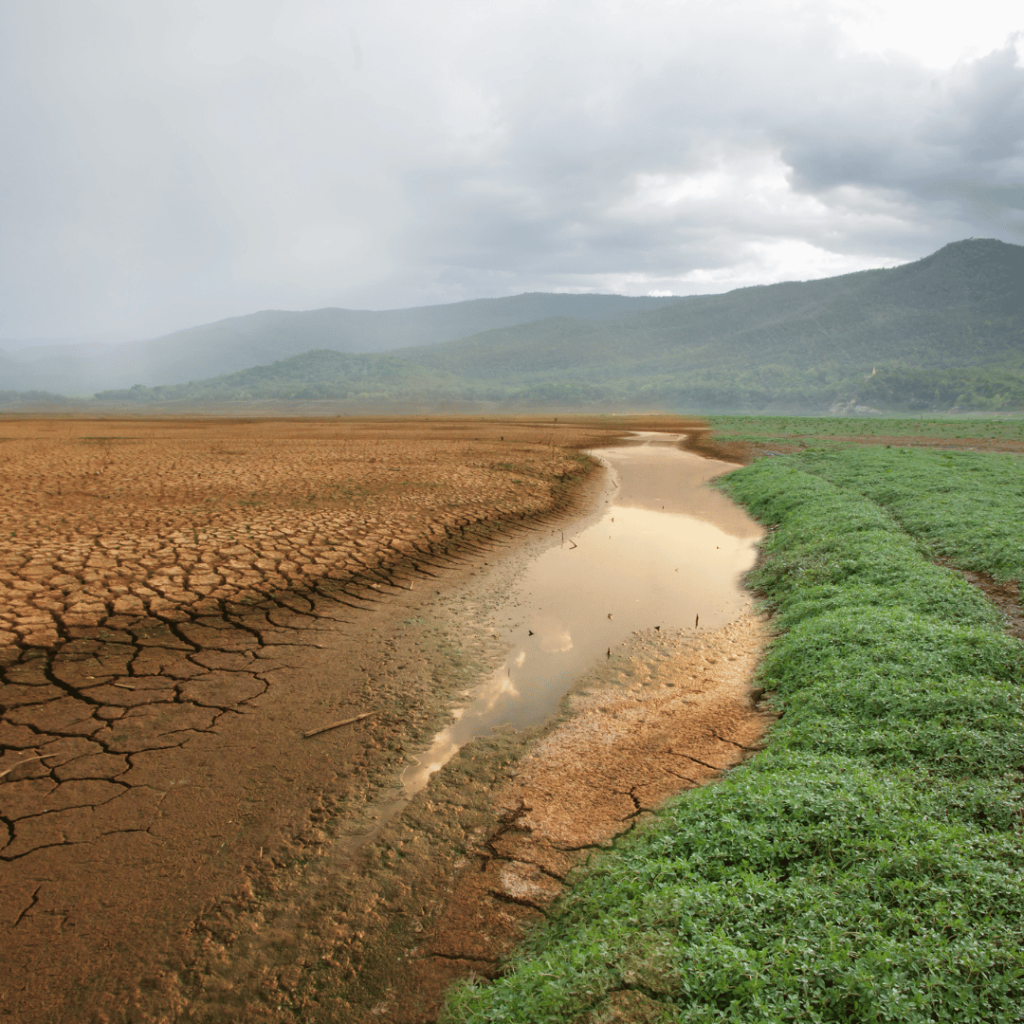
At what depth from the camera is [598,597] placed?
345 inches

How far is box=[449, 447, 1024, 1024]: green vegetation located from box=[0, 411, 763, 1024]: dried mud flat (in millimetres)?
477

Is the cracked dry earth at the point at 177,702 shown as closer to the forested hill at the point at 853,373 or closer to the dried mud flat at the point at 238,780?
the dried mud flat at the point at 238,780

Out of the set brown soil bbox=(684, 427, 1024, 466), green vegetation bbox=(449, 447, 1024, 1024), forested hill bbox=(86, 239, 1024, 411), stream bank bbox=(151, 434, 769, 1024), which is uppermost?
forested hill bbox=(86, 239, 1024, 411)

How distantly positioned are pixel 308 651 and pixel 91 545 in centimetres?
496

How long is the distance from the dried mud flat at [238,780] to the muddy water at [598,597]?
0.37m

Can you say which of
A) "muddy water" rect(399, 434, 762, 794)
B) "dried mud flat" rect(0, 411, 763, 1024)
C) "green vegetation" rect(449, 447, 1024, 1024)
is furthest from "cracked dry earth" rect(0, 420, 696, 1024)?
"green vegetation" rect(449, 447, 1024, 1024)

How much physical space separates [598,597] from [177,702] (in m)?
5.60

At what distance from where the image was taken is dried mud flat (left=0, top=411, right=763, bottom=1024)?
3.01 m

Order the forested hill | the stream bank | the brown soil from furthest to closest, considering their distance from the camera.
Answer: the forested hill < the brown soil < the stream bank

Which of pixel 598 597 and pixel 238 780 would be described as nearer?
pixel 238 780

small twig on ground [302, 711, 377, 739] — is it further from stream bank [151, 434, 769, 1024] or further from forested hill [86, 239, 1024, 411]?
forested hill [86, 239, 1024, 411]

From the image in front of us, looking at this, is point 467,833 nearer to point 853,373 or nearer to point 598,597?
point 598,597

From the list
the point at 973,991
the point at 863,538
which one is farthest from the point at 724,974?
the point at 863,538

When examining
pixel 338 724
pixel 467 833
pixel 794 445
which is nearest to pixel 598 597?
pixel 338 724
